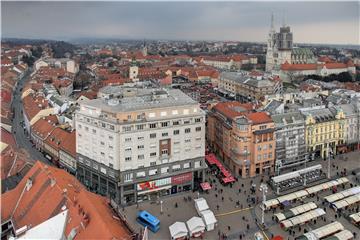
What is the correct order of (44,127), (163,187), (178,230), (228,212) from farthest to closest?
(44,127)
(163,187)
(228,212)
(178,230)

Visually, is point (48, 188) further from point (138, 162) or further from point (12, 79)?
point (12, 79)

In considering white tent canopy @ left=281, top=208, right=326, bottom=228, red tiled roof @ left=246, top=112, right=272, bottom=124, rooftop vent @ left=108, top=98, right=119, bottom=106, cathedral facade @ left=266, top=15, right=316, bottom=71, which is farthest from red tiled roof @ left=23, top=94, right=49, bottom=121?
cathedral facade @ left=266, top=15, right=316, bottom=71

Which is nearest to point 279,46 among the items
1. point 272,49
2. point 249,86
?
point 272,49

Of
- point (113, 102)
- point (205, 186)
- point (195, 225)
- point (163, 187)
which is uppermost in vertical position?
point (113, 102)

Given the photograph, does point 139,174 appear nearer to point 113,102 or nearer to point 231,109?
point 113,102

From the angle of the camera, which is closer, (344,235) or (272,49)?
(344,235)
